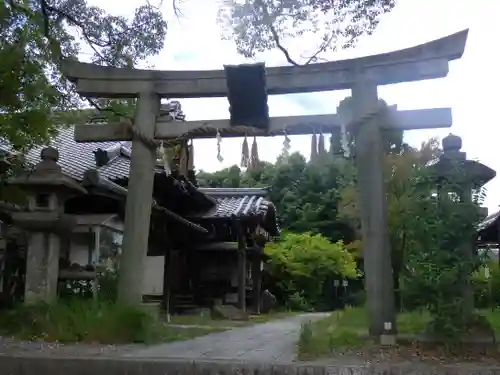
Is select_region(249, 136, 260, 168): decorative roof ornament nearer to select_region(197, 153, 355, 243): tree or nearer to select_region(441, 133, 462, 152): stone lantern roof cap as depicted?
select_region(441, 133, 462, 152): stone lantern roof cap

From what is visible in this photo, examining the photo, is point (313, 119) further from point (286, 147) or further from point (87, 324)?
point (87, 324)

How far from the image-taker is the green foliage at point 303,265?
99.2 feet

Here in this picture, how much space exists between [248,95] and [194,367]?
14.3 ft

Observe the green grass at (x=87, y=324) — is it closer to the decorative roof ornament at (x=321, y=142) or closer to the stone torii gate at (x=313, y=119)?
the stone torii gate at (x=313, y=119)

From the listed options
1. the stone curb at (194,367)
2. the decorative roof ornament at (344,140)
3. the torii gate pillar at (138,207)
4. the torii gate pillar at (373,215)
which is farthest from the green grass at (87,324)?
the decorative roof ornament at (344,140)

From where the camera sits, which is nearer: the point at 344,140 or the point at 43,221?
the point at 344,140

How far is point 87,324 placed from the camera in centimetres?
788

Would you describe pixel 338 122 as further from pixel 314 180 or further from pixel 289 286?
pixel 314 180

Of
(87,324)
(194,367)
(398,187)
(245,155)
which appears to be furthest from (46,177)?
(398,187)

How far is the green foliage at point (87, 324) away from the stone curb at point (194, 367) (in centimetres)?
130

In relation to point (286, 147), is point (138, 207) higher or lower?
lower

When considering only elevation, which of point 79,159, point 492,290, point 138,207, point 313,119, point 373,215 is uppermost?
point 79,159

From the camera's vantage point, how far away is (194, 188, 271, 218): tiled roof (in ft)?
71.6

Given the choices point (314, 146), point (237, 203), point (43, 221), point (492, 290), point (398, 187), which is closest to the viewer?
point (314, 146)
